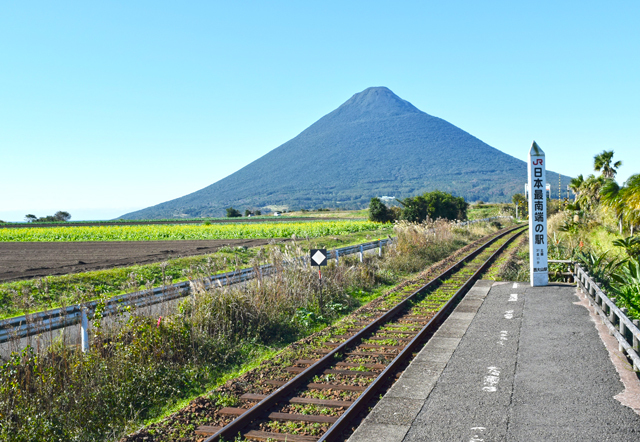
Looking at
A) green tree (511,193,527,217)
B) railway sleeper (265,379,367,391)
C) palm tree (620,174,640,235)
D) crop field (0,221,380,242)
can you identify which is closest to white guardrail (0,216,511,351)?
railway sleeper (265,379,367,391)

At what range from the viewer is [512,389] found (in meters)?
6.80

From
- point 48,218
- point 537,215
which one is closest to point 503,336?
point 537,215

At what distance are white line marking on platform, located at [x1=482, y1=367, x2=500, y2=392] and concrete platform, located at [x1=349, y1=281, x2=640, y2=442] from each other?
0.5 inches

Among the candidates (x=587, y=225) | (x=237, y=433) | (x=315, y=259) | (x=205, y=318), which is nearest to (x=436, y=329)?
(x=315, y=259)

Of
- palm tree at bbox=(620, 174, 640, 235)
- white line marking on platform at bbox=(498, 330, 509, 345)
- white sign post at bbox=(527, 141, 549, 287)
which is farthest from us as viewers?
palm tree at bbox=(620, 174, 640, 235)

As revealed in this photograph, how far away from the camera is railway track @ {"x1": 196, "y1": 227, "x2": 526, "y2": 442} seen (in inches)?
A: 227

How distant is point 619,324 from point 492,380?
343 centimetres

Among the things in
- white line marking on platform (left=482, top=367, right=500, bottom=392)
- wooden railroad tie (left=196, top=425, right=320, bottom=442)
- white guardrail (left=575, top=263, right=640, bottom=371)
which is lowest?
wooden railroad tie (left=196, top=425, right=320, bottom=442)

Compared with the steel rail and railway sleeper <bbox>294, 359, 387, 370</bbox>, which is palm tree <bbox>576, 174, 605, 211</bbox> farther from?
railway sleeper <bbox>294, 359, 387, 370</bbox>

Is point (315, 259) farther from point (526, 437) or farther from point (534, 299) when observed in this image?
point (526, 437)

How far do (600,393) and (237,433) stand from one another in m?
4.69

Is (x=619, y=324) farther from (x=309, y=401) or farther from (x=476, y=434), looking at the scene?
(x=309, y=401)

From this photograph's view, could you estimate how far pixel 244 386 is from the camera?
24.0 ft

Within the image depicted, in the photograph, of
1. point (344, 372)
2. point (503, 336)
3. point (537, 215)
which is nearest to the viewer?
point (344, 372)
